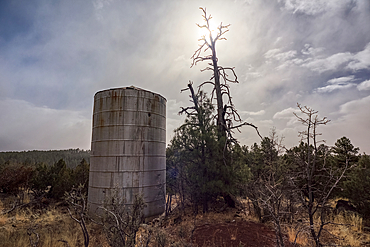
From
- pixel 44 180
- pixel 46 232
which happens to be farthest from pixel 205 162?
pixel 44 180

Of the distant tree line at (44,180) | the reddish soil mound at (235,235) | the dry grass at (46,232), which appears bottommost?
the dry grass at (46,232)

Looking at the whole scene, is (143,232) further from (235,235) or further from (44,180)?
(44,180)

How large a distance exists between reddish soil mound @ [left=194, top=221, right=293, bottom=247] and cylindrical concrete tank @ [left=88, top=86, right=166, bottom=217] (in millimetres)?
3140

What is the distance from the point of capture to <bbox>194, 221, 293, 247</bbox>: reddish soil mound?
5959 mm

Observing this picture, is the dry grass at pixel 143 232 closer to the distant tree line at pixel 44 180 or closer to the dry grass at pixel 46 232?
the dry grass at pixel 46 232

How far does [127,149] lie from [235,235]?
5.64 metres

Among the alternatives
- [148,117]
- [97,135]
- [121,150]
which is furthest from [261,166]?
[97,135]

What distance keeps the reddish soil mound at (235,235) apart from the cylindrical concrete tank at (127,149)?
10.3 feet

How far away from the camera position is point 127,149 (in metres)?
9.07

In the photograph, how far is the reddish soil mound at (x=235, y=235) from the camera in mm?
5959

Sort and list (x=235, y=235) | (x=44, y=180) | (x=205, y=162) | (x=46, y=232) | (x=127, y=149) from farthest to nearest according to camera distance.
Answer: (x=44, y=180), (x=205, y=162), (x=127, y=149), (x=46, y=232), (x=235, y=235)

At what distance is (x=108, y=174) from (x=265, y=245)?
6.81m

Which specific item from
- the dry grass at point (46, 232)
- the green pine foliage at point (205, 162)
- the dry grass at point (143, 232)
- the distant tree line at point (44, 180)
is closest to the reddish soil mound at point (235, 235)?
the dry grass at point (143, 232)

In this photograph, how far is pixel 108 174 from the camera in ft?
29.4
